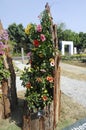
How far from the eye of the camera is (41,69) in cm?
554

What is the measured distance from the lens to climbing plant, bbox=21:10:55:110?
5.46 meters

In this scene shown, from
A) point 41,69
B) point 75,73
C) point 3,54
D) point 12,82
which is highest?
point 3,54

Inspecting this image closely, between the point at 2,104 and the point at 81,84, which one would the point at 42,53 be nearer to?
the point at 2,104

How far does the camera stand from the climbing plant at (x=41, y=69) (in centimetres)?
546

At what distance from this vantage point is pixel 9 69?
6.21 metres

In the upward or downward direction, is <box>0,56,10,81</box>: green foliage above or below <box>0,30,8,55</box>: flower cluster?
below

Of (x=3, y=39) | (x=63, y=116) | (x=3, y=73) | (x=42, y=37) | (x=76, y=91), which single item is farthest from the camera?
(x=76, y=91)

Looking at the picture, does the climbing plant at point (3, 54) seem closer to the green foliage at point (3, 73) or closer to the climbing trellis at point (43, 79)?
the green foliage at point (3, 73)

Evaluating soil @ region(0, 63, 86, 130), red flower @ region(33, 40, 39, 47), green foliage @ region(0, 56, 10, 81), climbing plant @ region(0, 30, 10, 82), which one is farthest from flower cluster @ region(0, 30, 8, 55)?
soil @ region(0, 63, 86, 130)

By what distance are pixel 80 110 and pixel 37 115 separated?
71.2 inches

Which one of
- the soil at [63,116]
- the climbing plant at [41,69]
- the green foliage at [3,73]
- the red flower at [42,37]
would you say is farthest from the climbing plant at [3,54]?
the soil at [63,116]

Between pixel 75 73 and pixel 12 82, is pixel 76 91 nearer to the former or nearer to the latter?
pixel 12 82

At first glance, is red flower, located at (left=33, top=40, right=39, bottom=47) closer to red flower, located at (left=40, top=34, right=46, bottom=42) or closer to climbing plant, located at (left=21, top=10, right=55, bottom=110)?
climbing plant, located at (left=21, top=10, right=55, bottom=110)

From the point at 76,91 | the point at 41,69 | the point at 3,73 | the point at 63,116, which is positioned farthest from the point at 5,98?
the point at 76,91
